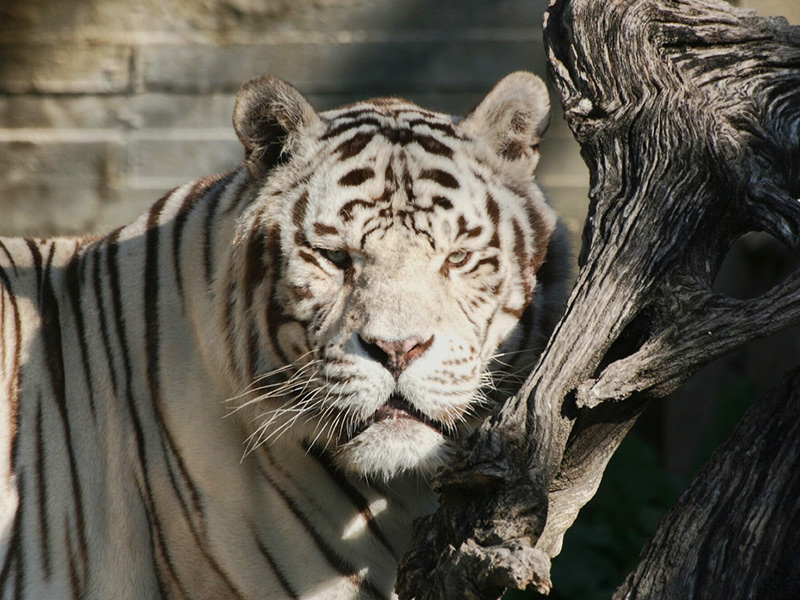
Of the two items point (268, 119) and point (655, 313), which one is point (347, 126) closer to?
point (268, 119)

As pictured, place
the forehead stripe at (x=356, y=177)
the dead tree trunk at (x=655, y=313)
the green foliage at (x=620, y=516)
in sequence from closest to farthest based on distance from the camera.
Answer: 1. the dead tree trunk at (x=655, y=313)
2. the forehead stripe at (x=356, y=177)
3. the green foliage at (x=620, y=516)

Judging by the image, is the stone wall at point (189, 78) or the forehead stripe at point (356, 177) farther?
the stone wall at point (189, 78)

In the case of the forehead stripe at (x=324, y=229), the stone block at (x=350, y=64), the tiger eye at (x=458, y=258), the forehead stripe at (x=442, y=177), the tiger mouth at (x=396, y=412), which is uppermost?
the stone block at (x=350, y=64)

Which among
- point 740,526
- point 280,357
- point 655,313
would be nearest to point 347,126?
point 280,357

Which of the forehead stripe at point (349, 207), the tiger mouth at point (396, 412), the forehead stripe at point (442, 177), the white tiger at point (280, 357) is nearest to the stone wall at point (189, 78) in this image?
the white tiger at point (280, 357)

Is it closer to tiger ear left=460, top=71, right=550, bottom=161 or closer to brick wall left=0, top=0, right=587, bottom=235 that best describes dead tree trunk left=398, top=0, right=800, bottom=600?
tiger ear left=460, top=71, right=550, bottom=161

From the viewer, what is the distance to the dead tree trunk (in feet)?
5.38

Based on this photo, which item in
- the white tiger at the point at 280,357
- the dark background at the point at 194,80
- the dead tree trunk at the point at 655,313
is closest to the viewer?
the dead tree trunk at the point at 655,313

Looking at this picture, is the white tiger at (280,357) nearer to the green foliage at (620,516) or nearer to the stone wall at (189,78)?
the green foliage at (620,516)

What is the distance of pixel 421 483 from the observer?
7.52ft

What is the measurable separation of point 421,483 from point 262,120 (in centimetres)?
96

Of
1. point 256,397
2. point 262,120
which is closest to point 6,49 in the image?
point 262,120

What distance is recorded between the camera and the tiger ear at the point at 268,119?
2.19 m

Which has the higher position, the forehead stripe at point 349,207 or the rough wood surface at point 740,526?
the forehead stripe at point 349,207
